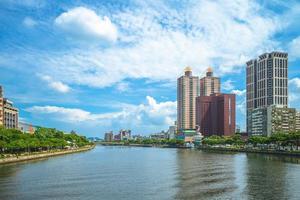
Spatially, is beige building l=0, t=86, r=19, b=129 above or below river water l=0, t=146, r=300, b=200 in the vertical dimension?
above

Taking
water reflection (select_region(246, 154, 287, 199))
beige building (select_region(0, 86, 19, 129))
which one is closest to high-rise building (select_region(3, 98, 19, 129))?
beige building (select_region(0, 86, 19, 129))

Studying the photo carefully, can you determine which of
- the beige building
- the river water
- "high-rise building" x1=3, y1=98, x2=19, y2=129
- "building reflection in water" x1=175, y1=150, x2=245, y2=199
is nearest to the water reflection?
the river water

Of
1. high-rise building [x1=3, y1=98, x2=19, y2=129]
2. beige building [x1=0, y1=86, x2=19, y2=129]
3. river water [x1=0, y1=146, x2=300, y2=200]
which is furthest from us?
high-rise building [x1=3, y1=98, x2=19, y2=129]

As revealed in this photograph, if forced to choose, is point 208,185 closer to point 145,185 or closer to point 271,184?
point 145,185

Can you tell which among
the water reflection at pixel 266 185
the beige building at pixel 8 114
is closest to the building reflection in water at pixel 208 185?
the water reflection at pixel 266 185

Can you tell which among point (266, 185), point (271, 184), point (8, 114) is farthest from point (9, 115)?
point (266, 185)

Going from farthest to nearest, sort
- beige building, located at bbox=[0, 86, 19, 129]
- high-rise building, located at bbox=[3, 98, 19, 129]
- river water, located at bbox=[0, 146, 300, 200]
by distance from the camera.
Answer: high-rise building, located at bbox=[3, 98, 19, 129] < beige building, located at bbox=[0, 86, 19, 129] < river water, located at bbox=[0, 146, 300, 200]

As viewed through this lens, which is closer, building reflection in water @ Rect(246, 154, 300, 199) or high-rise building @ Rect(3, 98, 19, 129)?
building reflection in water @ Rect(246, 154, 300, 199)

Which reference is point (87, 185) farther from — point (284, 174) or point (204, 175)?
point (284, 174)

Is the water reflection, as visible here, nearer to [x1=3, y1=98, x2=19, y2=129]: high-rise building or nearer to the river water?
the river water

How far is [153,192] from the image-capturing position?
48594mm

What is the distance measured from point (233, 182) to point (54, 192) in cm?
2572

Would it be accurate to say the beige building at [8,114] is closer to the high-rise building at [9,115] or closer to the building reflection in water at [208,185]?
the high-rise building at [9,115]

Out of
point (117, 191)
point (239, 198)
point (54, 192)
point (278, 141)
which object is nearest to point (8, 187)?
point (54, 192)
